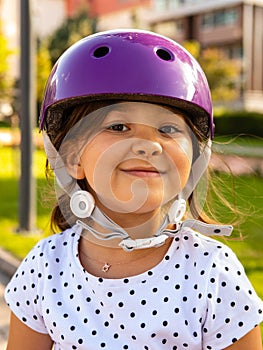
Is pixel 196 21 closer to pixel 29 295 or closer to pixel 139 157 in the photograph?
pixel 29 295

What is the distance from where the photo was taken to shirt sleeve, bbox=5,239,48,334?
1.96 metres

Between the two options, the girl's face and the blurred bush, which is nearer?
the girl's face

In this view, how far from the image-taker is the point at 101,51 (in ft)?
6.15

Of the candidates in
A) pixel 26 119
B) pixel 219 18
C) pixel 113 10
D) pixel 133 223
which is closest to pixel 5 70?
pixel 26 119

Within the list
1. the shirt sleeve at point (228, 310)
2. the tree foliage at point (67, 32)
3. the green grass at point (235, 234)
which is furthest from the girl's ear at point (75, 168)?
the tree foliage at point (67, 32)

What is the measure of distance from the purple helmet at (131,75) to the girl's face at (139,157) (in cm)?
5

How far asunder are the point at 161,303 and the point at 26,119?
4833 mm

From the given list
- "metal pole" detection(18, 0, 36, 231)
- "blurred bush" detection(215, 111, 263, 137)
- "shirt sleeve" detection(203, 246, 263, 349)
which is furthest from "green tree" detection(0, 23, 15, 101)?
"shirt sleeve" detection(203, 246, 263, 349)

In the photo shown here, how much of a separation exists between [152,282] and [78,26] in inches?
1861

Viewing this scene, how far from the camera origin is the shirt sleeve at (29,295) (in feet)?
6.44

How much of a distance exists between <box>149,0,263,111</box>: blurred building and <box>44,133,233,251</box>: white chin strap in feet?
131

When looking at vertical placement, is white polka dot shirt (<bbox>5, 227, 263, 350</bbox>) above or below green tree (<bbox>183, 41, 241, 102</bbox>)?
above

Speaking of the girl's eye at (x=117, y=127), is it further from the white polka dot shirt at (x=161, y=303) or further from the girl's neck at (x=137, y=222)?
the white polka dot shirt at (x=161, y=303)

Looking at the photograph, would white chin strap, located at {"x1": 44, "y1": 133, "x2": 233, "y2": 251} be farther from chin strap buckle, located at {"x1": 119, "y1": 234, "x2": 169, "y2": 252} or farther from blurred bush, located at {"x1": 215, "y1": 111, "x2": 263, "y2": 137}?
blurred bush, located at {"x1": 215, "y1": 111, "x2": 263, "y2": 137}
